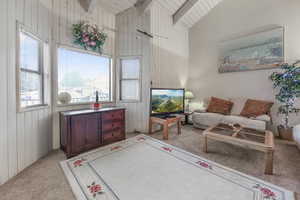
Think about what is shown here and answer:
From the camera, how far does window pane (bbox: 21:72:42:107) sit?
1.93m

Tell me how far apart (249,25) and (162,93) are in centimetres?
322

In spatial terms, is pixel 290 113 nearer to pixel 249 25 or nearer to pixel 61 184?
pixel 249 25

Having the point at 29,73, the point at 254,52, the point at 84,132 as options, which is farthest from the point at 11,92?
the point at 254,52

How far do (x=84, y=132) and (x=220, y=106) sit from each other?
3610mm

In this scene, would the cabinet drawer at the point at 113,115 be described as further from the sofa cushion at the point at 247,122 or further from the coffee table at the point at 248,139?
the sofa cushion at the point at 247,122

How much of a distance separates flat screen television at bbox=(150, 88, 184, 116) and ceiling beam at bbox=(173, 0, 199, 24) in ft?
7.70

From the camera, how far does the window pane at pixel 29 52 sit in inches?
74.8

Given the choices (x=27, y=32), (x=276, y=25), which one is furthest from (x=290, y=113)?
(x=27, y=32)

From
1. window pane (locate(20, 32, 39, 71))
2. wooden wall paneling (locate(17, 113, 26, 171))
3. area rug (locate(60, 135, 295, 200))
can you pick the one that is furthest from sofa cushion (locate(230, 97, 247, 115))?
window pane (locate(20, 32, 39, 71))

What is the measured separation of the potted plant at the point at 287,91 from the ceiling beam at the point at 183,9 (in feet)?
9.20

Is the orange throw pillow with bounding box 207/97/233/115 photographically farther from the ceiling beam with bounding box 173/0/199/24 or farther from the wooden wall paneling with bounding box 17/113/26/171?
the wooden wall paneling with bounding box 17/113/26/171

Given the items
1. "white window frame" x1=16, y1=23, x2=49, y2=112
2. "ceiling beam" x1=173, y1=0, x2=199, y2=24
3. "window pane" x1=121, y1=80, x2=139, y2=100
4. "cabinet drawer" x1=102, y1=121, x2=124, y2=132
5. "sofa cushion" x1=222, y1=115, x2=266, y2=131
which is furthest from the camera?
"ceiling beam" x1=173, y1=0, x2=199, y2=24

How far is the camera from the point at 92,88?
3.12 metres

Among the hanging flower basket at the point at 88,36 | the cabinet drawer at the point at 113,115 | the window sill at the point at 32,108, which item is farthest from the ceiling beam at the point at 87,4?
the cabinet drawer at the point at 113,115
